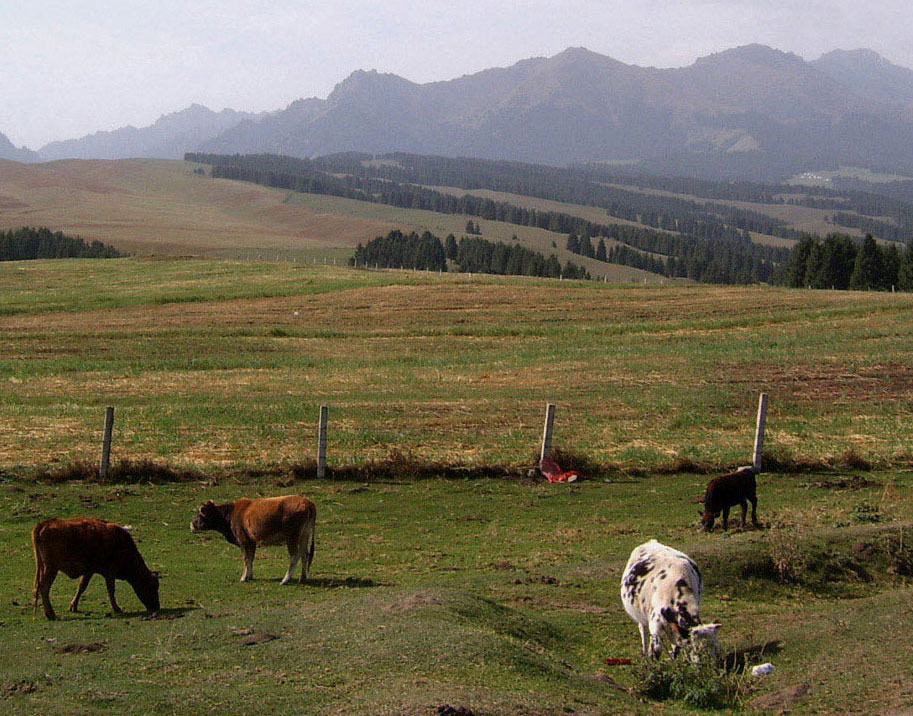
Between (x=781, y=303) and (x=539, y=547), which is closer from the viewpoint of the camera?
(x=539, y=547)

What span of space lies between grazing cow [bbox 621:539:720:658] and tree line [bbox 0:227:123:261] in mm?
146766

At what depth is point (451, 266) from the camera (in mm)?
161125

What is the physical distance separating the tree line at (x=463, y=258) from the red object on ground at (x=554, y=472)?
119431 millimetres

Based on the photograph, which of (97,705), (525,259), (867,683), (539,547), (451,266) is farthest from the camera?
(451,266)

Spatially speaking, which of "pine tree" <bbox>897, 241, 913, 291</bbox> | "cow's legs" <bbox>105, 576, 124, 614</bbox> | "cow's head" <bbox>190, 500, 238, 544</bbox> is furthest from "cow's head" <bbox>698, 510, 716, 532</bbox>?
"pine tree" <bbox>897, 241, 913, 291</bbox>

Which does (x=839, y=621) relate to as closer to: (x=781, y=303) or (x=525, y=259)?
(x=781, y=303)

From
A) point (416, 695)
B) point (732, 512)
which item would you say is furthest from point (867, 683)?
point (732, 512)

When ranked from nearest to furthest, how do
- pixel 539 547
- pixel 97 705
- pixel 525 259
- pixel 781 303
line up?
pixel 97 705, pixel 539 547, pixel 781 303, pixel 525 259

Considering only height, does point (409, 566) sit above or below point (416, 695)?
below

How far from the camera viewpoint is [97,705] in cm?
840

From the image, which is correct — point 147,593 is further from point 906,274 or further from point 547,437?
point 906,274

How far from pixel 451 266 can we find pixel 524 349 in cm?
11504

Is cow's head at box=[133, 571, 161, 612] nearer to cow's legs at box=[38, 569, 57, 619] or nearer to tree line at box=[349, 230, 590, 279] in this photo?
cow's legs at box=[38, 569, 57, 619]

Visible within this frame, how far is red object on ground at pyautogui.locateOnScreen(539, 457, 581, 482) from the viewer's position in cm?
2089
